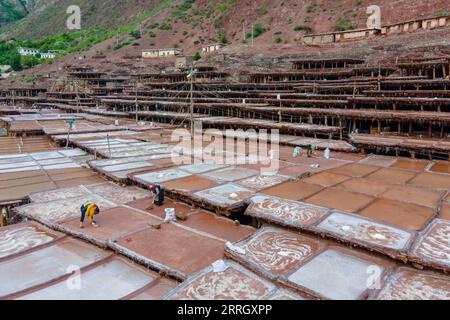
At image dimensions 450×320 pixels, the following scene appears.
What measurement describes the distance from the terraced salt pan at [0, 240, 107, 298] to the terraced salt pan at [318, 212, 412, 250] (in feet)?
17.9

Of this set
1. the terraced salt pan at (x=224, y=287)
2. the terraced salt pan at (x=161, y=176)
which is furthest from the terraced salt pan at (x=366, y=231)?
the terraced salt pan at (x=161, y=176)

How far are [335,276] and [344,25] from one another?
5778 centimetres

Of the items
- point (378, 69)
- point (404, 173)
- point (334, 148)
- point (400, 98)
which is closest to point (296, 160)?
point (334, 148)

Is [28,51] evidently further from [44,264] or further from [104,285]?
[104,285]

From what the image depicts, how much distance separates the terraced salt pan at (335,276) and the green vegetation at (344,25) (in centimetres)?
5544

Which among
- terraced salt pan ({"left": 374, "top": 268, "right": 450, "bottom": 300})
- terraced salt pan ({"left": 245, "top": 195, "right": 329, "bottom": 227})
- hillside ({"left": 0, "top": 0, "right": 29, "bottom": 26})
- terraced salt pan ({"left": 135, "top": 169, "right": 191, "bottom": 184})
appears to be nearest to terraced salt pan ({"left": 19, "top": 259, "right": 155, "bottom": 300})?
terraced salt pan ({"left": 245, "top": 195, "right": 329, "bottom": 227})

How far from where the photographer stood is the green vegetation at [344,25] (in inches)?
2149

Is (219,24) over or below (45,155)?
over

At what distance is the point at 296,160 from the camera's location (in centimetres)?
1570

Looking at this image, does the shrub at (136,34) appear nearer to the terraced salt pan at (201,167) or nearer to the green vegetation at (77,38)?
the green vegetation at (77,38)

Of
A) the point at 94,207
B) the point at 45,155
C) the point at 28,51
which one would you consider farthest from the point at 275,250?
the point at 28,51

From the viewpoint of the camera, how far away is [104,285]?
6.85 metres

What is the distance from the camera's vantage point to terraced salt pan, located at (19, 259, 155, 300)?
6465 mm
